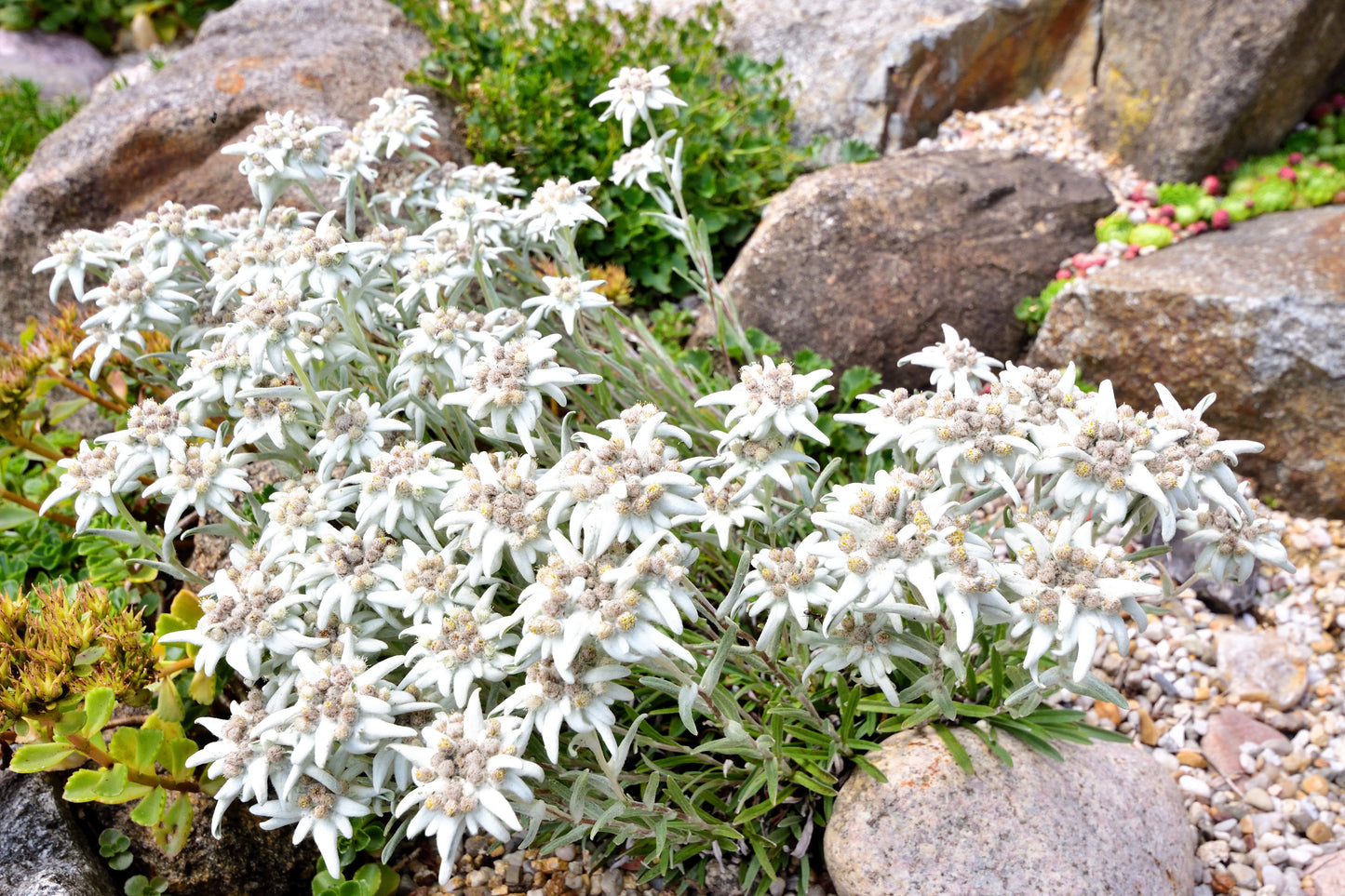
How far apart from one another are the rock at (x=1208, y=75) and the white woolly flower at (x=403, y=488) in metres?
4.92

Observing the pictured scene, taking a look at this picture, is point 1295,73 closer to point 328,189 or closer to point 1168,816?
point 1168,816

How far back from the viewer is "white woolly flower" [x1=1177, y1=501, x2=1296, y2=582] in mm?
2395

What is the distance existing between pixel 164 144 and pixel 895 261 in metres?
3.84

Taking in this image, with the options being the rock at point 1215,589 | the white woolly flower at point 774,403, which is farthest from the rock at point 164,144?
the rock at point 1215,589

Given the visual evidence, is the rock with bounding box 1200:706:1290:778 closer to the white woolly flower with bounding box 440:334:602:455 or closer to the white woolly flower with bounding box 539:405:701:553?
the white woolly flower with bounding box 539:405:701:553

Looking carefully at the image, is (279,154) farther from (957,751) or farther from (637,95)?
(957,751)

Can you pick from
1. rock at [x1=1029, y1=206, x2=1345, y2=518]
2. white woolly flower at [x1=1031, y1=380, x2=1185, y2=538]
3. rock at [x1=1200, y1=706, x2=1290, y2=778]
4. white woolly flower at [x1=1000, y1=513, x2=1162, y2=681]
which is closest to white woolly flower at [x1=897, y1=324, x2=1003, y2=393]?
white woolly flower at [x1=1031, y1=380, x2=1185, y2=538]

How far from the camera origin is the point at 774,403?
7.52 feet

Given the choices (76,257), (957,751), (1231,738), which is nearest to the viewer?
(957,751)

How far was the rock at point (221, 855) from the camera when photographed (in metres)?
2.98

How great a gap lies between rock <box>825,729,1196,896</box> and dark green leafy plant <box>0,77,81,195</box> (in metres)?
7.43

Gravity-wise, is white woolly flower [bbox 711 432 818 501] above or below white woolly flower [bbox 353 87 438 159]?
below

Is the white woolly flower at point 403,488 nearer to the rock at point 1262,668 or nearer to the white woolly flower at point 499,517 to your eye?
the white woolly flower at point 499,517

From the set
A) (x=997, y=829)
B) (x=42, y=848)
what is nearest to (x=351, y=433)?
(x=42, y=848)
